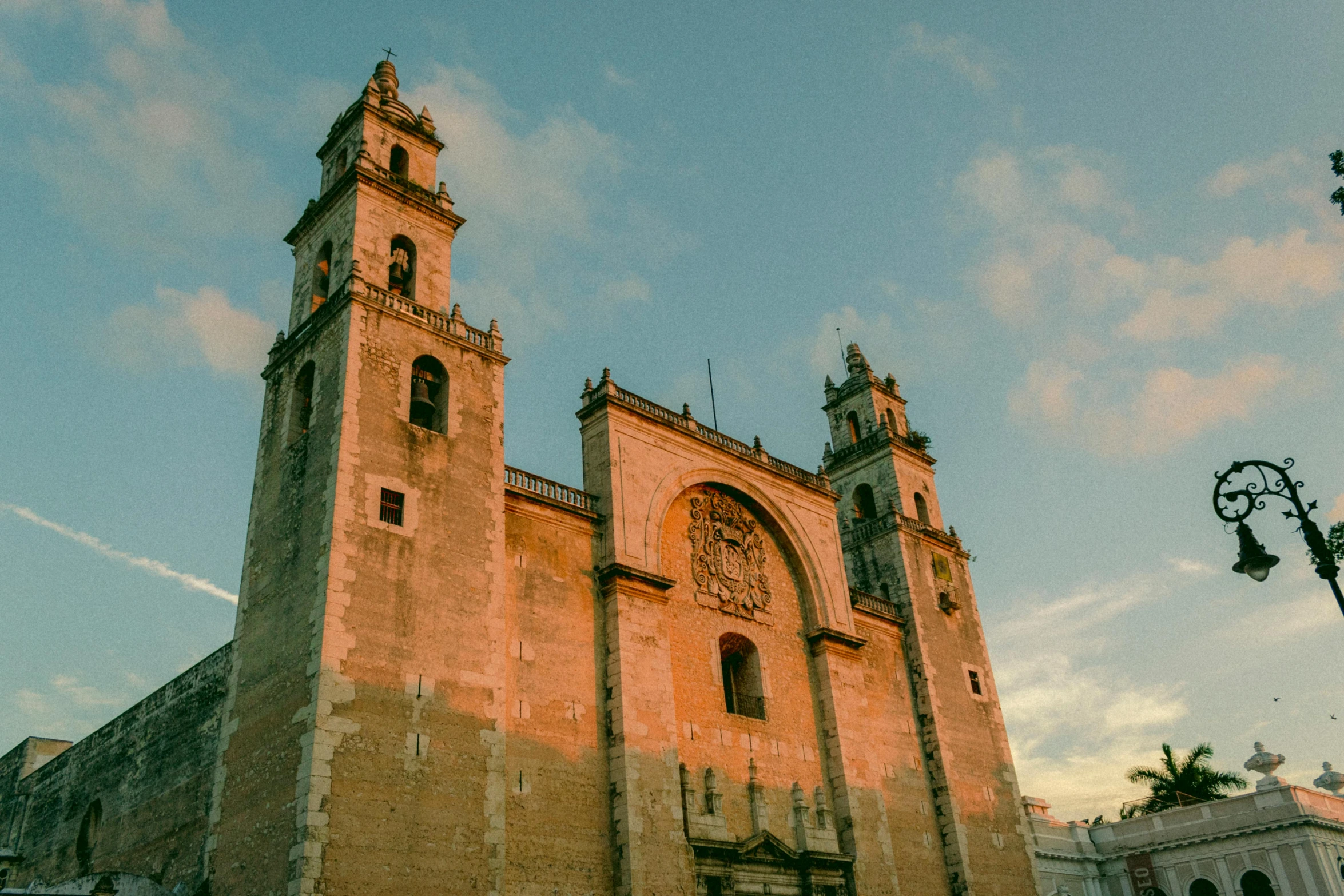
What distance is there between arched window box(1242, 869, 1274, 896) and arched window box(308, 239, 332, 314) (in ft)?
121

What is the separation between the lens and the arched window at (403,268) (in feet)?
82.8

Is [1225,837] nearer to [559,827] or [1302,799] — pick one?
[1302,799]

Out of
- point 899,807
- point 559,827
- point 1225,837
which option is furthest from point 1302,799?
point 559,827

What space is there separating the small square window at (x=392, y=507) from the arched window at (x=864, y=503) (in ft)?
68.2

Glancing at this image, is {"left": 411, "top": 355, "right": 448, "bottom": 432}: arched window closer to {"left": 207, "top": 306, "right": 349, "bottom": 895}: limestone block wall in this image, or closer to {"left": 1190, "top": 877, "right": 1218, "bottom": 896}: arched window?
{"left": 207, "top": 306, "right": 349, "bottom": 895}: limestone block wall

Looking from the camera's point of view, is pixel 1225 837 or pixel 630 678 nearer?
pixel 630 678

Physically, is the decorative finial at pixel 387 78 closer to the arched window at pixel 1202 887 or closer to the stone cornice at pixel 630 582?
the stone cornice at pixel 630 582

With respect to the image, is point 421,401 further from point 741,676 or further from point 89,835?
point 89,835

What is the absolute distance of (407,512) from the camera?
2127 centimetres

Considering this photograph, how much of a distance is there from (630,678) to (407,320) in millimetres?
9625

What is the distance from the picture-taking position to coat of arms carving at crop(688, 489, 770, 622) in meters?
27.8

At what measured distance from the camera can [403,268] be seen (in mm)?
25594

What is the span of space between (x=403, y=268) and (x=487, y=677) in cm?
1066

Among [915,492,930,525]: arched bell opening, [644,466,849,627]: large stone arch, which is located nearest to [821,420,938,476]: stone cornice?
Result: [915,492,930,525]: arched bell opening
